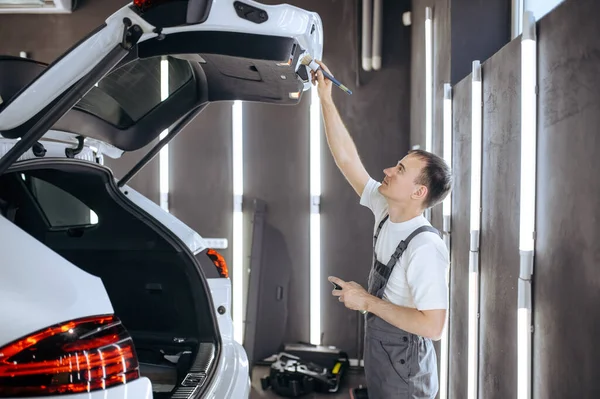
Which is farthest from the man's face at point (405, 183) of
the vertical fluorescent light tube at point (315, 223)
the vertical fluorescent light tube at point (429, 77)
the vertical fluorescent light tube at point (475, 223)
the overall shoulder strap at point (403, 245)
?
the vertical fluorescent light tube at point (315, 223)

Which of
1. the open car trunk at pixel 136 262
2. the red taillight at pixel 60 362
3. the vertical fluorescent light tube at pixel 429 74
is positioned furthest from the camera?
the vertical fluorescent light tube at pixel 429 74

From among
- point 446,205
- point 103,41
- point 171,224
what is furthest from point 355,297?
point 446,205

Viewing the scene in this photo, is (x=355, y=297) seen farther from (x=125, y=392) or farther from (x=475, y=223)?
(x=475, y=223)

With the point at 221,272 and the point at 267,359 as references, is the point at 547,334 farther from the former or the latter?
the point at 267,359

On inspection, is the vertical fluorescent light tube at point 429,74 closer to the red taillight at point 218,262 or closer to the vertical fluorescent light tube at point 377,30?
the vertical fluorescent light tube at point 377,30

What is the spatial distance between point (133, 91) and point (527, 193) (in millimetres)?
1517

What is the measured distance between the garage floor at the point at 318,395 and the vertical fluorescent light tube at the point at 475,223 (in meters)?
1.51

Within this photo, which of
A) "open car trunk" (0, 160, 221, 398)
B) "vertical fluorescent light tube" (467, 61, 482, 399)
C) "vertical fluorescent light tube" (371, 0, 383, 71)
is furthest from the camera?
"vertical fluorescent light tube" (371, 0, 383, 71)

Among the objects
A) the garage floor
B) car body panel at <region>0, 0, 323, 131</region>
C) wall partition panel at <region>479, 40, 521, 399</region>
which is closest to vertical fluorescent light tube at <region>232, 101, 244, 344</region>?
the garage floor

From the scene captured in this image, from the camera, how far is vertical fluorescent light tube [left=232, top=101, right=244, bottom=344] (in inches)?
176

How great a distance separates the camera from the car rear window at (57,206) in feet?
7.52

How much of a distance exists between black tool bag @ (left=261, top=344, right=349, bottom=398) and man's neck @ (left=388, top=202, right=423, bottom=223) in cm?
218

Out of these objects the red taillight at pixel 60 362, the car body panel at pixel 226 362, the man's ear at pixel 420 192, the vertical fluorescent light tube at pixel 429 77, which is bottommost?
the car body panel at pixel 226 362

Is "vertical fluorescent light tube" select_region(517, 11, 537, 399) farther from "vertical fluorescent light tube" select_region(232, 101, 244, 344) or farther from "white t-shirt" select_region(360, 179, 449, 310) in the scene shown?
"vertical fluorescent light tube" select_region(232, 101, 244, 344)
